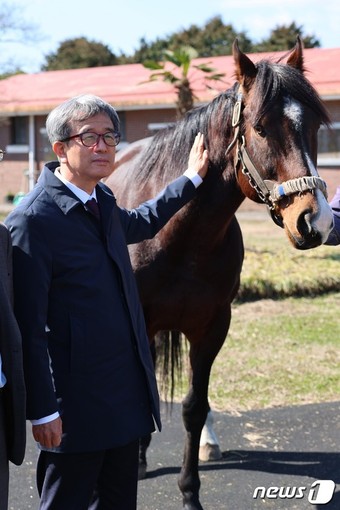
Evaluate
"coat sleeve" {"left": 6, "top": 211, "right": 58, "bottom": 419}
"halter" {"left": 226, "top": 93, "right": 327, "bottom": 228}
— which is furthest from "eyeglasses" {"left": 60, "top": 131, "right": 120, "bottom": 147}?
"halter" {"left": 226, "top": 93, "right": 327, "bottom": 228}

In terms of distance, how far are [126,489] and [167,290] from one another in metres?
1.28

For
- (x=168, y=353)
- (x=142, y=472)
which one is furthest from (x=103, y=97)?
(x=142, y=472)

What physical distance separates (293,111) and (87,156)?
3.44 feet

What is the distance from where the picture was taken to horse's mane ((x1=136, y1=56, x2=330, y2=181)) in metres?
3.06

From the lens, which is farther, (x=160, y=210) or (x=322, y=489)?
(x=322, y=489)

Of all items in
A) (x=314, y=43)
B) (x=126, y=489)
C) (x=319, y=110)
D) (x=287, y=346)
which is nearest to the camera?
(x=126, y=489)

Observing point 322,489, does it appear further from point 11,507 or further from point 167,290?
point 11,507

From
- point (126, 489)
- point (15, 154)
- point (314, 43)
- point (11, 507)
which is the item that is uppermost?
point (314, 43)

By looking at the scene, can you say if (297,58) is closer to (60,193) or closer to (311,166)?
(311,166)

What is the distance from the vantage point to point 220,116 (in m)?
3.45

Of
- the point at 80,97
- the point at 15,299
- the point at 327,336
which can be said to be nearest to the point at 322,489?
the point at 15,299

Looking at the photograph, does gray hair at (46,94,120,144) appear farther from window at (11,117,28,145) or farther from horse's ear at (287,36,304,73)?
window at (11,117,28,145)

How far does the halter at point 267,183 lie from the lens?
2879mm

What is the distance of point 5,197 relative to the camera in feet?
80.8
